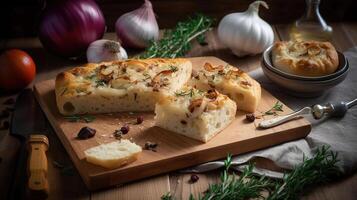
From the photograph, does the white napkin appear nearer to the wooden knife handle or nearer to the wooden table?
the wooden table

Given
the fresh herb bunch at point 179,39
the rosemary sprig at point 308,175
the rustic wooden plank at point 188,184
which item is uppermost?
the fresh herb bunch at point 179,39

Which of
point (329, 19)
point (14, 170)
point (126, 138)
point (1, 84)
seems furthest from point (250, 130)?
point (329, 19)

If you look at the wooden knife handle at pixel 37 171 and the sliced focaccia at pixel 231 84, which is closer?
the wooden knife handle at pixel 37 171

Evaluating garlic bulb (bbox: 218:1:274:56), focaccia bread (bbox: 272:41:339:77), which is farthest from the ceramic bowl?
garlic bulb (bbox: 218:1:274:56)

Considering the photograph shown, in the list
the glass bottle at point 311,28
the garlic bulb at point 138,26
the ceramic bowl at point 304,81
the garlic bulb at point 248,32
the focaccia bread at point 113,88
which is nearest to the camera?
the focaccia bread at point 113,88

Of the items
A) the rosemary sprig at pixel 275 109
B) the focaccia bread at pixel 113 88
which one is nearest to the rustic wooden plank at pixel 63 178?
the focaccia bread at pixel 113 88

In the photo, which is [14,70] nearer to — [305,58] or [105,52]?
[105,52]

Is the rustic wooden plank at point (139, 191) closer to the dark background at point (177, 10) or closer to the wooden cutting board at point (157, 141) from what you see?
the wooden cutting board at point (157, 141)
